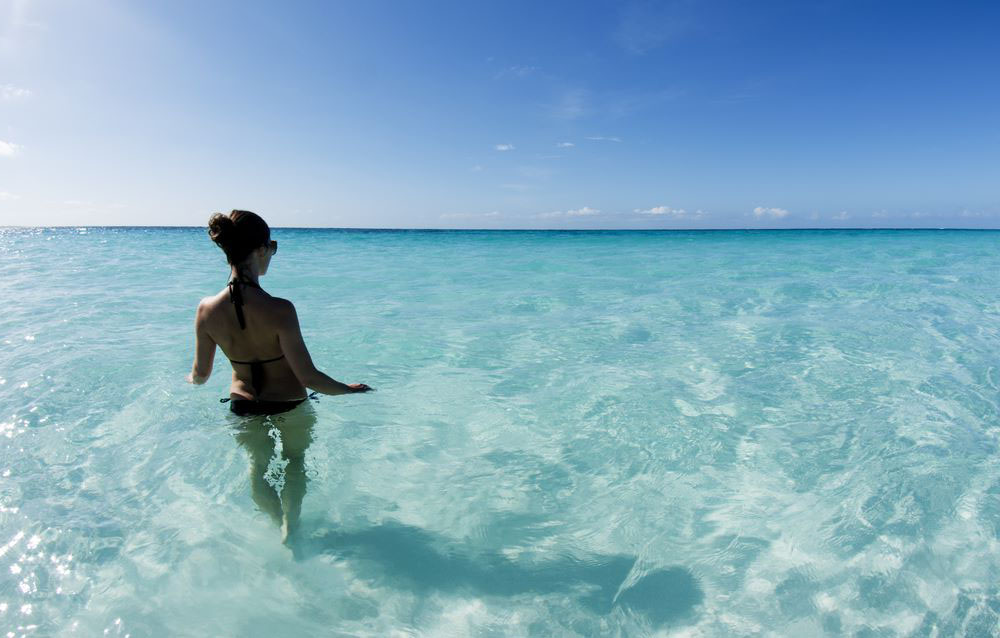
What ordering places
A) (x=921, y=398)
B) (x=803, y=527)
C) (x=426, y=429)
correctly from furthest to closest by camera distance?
(x=921, y=398)
(x=426, y=429)
(x=803, y=527)

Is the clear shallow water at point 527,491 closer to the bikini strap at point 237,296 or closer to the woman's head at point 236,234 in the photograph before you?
the bikini strap at point 237,296

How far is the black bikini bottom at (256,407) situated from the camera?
3.27 meters

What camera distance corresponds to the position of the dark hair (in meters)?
2.76

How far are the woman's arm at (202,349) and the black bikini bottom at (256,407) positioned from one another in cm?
27

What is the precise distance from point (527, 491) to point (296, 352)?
6.97ft

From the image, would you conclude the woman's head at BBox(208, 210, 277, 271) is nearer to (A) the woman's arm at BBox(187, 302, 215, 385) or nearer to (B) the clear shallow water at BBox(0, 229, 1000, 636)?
(A) the woman's arm at BBox(187, 302, 215, 385)

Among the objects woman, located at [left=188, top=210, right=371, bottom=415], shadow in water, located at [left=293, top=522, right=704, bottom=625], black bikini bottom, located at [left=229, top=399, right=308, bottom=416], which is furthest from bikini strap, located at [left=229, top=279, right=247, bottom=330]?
shadow in water, located at [left=293, top=522, right=704, bottom=625]

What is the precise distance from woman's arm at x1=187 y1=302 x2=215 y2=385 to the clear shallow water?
446 millimetres

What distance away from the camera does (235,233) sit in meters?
2.77

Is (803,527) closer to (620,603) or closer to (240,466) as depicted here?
(620,603)

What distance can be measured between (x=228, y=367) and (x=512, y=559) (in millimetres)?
5631

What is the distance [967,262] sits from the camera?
22.7m

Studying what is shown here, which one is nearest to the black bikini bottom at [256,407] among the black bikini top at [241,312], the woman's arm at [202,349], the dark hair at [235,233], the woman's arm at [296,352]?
the black bikini top at [241,312]

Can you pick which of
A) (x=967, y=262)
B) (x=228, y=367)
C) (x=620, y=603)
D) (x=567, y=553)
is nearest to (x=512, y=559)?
(x=567, y=553)
